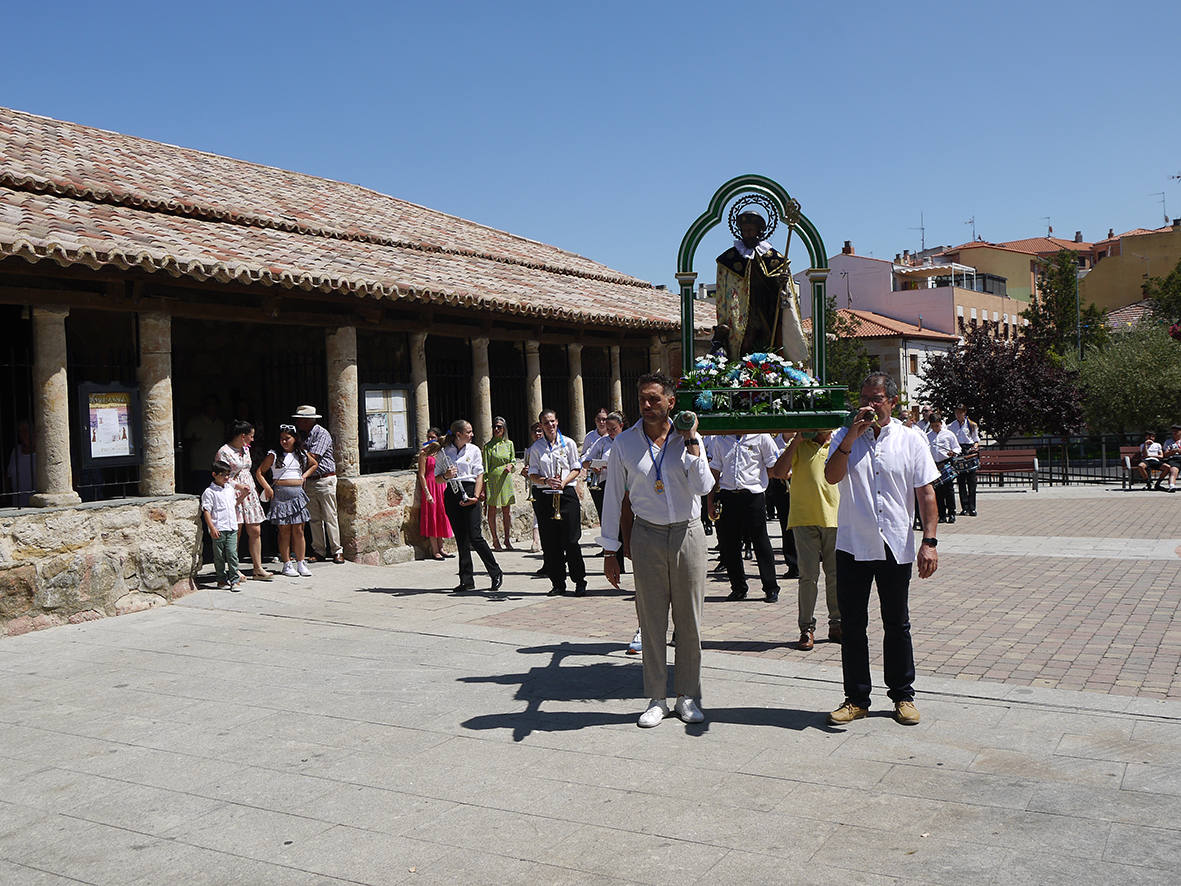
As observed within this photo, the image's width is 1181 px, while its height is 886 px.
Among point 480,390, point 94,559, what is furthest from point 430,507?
point 94,559

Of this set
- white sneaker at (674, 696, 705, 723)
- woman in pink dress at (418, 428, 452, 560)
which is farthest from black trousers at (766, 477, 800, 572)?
white sneaker at (674, 696, 705, 723)

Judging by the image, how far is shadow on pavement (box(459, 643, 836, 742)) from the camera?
5.79 m

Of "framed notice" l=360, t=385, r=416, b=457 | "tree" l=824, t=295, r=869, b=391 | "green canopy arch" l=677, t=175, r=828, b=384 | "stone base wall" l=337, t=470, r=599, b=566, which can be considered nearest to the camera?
"green canopy arch" l=677, t=175, r=828, b=384

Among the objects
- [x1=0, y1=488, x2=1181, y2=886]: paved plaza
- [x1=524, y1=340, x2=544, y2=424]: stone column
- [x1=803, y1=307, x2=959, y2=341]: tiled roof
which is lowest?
[x1=0, y1=488, x2=1181, y2=886]: paved plaza

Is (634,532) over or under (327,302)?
under

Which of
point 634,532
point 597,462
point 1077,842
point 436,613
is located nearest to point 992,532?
point 597,462

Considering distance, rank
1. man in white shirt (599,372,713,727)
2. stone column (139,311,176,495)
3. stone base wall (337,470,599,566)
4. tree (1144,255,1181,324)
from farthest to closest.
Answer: tree (1144,255,1181,324) < stone base wall (337,470,599,566) < stone column (139,311,176,495) < man in white shirt (599,372,713,727)

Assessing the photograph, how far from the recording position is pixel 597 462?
11.2 metres

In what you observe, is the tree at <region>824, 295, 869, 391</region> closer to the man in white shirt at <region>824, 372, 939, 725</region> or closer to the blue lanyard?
the man in white shirt at <region>824, 372, 939, 725</region>

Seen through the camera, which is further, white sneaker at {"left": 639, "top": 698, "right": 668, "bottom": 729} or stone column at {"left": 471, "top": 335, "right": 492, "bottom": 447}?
stone column at {"left": 471, "top": 335, "right": 492, "bottom": 447}

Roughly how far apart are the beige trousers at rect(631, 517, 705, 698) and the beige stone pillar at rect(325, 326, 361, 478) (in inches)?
283

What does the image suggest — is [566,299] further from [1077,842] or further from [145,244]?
[1077,842]

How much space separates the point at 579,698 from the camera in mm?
6383

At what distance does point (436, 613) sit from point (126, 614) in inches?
106
